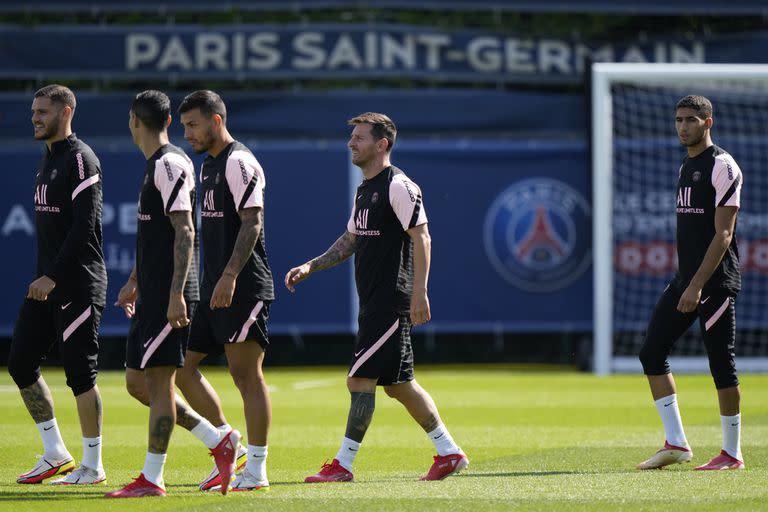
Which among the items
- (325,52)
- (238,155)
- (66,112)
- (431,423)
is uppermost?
(325,52)

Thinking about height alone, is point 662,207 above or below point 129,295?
above

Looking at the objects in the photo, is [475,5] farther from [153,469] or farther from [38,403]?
[153,469]

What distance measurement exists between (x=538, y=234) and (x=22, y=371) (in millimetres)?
11850

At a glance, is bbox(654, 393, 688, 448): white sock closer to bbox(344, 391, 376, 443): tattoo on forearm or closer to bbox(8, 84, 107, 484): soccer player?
bbox(344, 391, 376, 443): tattoo on forearm

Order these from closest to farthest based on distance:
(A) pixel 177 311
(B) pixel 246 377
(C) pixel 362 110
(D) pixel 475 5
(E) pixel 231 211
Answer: (A) pixel 177 311 < (B) pixel 246 377 < (E) pixel 231 211 < (C) pixel 362 110 < (D) pixel 475 5

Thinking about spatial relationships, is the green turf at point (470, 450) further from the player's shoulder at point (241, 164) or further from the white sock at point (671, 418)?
the player's shoulder at point (241, 164)

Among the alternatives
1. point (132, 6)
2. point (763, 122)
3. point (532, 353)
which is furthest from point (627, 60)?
point (132, 6)

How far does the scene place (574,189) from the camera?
762 inches

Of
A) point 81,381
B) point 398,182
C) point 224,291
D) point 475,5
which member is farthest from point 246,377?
point 475,5

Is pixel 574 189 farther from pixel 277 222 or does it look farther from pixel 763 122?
pixel 277 222

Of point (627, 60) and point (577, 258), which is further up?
point (627, 60)

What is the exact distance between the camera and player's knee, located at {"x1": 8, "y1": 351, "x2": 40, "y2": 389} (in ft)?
27.0

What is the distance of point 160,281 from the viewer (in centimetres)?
734

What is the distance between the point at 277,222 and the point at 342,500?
12.4 m
